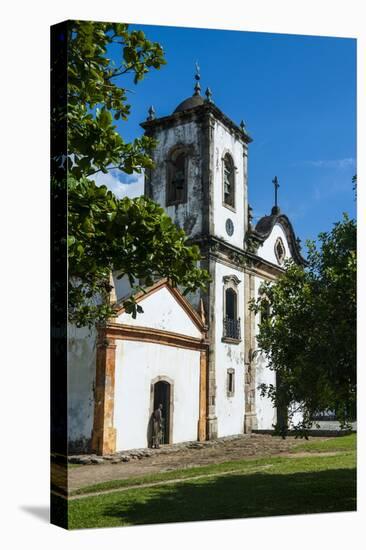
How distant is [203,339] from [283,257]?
1.83 meters

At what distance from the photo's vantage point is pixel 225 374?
38.5ft

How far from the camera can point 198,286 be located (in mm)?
11227

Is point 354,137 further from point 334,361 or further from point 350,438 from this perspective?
point 350,438

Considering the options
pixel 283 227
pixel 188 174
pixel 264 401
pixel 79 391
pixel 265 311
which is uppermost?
pixel 188 174

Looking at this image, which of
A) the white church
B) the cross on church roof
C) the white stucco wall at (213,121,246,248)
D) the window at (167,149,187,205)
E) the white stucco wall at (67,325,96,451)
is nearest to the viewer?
the white stucco wall at (67,325,96,451)

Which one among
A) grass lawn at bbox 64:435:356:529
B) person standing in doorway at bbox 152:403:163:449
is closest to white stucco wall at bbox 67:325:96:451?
grass lawn at bbox 64:435:356:529

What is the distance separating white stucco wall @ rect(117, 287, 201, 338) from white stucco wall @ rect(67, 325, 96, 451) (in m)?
0.72

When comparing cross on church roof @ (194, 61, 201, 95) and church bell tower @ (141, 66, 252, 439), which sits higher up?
cross on church roof @ (194, 61, 201, 95)

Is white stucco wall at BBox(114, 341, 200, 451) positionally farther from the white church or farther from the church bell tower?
the church bell tower

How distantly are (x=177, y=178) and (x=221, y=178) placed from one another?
2.38ft

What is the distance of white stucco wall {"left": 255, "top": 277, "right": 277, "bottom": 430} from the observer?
12.0 m

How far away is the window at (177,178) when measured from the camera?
11.4 meters

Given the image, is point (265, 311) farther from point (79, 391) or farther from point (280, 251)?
point (79, 391)

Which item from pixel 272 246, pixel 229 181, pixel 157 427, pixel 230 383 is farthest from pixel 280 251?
pixel 157 427
